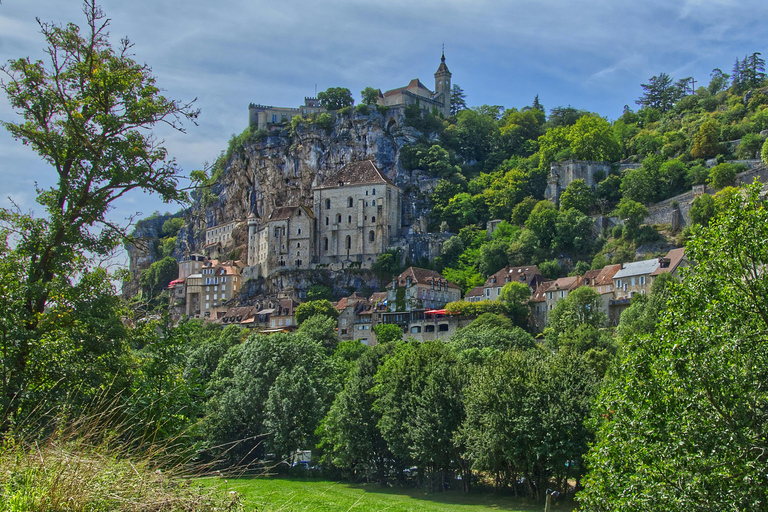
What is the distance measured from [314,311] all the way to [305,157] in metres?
35.8

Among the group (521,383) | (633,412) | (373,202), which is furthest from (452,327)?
(633,412)

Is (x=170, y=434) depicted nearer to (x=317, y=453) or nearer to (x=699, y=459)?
(x=699, y=459)

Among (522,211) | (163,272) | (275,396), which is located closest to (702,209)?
(522,211)

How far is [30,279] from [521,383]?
22.8 m

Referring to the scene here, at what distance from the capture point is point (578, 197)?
81438 mm

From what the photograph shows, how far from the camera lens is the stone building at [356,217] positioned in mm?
86750

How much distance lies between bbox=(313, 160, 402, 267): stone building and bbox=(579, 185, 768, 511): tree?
70971 mm

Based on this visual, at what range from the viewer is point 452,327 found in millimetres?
66062

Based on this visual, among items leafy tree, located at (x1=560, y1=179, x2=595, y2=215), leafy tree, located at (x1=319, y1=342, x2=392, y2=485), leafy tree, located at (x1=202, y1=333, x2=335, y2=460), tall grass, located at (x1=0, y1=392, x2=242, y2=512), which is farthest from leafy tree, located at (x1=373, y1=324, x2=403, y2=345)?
tall grass, located at (x1=0, y1=392, x2=242, y2=512)

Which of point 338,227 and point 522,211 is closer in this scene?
point 522,211

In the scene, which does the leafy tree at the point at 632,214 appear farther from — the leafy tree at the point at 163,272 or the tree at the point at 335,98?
the leafy tree at the point at 163,272

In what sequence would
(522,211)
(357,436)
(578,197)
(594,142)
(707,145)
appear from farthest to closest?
(594,142)
(522,211)
(707,145)
(578,197)
(357,436)

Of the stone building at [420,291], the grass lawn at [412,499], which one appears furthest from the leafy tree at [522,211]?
the grass lawn at [412,499]

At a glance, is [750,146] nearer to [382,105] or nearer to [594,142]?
[594,142]
